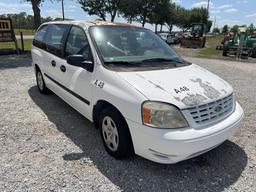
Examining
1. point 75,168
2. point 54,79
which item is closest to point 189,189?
point 75,168

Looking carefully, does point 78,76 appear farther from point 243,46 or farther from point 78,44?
point 243,46

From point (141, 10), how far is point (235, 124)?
1410 inches

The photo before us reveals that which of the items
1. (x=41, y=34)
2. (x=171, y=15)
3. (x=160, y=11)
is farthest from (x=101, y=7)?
(x=41, y=34)

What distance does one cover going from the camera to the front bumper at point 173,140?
247 centimetres

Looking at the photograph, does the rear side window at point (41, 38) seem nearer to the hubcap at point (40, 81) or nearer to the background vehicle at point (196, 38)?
→ the hubcap at point (40, 81)

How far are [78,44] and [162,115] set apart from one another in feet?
6.71

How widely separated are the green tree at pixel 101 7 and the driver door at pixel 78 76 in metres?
31.9

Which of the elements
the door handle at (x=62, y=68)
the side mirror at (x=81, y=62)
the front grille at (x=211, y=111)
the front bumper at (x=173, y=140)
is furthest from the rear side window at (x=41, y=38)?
the front grille at (x=211, y=111)

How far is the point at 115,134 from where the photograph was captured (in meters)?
3.03

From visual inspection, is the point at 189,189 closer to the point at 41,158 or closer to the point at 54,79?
the point at 41,158

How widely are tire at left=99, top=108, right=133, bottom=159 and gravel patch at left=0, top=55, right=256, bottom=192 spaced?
0.13 metres

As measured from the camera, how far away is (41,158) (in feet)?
10.5

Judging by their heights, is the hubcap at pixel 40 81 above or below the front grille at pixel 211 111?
below

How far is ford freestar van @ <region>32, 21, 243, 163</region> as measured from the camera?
254cm
